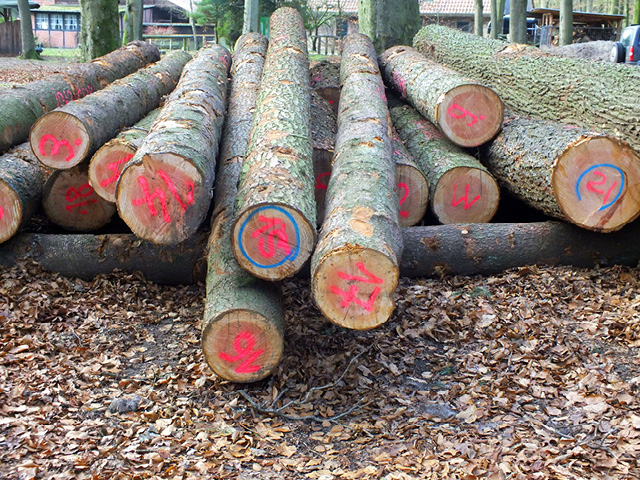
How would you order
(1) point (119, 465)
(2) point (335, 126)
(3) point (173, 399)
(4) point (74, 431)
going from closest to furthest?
(1) point (119, 465), (4) point (74, 431), (3) point (173, 399), (2) point (335, 126)

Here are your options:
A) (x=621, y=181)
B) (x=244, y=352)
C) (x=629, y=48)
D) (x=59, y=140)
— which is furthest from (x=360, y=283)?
(x=629, y=48)

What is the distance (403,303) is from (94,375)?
8.72 ft

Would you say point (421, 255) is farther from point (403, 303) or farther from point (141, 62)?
point (141, 62)

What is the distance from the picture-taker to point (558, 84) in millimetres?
6746

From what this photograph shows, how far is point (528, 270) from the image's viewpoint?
587 cm

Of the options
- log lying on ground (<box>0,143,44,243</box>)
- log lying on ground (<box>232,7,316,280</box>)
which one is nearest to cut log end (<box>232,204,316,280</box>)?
log lying on ground (<box>232,7,316,280</box>)

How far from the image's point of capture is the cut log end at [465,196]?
20.9 feet

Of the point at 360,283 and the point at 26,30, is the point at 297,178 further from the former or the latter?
the point at 26,30

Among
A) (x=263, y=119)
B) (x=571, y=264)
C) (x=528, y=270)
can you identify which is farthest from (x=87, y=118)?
(x=571, y=264)

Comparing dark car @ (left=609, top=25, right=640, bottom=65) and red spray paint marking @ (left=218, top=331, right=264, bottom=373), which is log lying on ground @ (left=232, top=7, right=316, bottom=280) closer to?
red spray paint marking @ (left=218, top=331, right=264, bottom=373)

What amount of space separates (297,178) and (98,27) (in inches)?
367

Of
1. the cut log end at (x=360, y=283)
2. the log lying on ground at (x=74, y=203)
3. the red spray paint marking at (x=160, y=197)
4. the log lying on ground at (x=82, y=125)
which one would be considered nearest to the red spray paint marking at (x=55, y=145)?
the log lying on ground at (x=82, y=125)

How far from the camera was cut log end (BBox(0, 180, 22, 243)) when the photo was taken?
566cm

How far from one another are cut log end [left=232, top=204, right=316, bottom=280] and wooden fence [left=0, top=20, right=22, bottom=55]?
1252 inches
